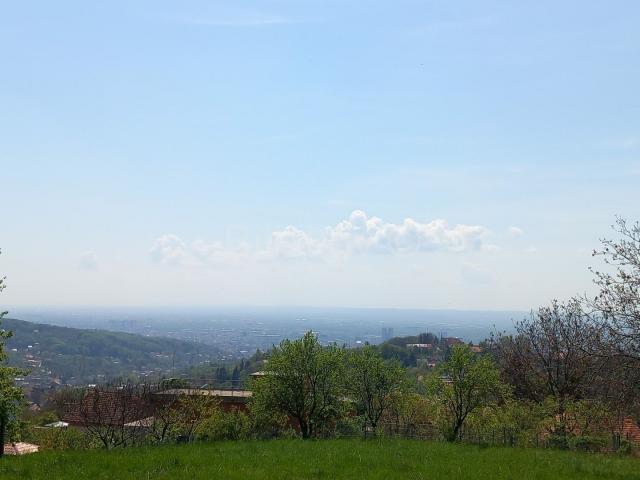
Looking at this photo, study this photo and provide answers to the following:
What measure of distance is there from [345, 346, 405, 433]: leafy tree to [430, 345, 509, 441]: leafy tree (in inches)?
98.0

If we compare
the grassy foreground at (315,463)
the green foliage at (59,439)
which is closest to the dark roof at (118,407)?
the green foliage at (59,439)

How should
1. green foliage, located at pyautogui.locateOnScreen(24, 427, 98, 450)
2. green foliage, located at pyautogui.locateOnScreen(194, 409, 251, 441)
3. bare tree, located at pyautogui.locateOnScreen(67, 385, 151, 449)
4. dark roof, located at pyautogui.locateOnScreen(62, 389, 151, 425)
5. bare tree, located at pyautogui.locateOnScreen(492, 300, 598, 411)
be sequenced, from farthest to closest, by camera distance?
bare tree, located at pyautogui.locateOnScreen(492, 300, 598, 411), dark roof, located at pyautogui.locateOnScreen(62, 389, 151, 425), green foliage, located at pyautogui.locateOnScreen(24, 427, 98, 450), bare tree, located at pyautogui.locateOnScreen(67, 385, 151, 449), green foliage, located at pyautogui.locateOnScreen(194, 409, 251, 441)

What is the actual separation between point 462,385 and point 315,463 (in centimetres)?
1144

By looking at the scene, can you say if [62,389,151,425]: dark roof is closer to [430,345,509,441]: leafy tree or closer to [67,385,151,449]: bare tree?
[67,385,151,449]: bare tree

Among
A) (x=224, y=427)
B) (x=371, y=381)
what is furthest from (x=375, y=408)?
(x=224, y=427)

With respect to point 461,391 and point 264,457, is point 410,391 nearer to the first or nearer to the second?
point 461,391

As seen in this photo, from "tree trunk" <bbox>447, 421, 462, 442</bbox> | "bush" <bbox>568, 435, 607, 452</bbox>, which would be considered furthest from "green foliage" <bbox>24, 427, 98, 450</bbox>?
"bush" <bbox>568, 435, 607, 452</bbox>

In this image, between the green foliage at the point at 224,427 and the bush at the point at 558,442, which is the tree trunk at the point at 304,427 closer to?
the green foliage at the point at 224,427

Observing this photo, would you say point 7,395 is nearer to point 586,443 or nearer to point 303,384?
point 303,384

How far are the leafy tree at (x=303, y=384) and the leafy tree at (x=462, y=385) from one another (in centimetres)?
486

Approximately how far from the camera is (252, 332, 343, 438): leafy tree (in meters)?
23.8

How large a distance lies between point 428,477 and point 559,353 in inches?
909

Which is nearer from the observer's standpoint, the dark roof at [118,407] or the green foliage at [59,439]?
the green foliage at [59,439]

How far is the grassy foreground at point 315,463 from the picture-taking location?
37.9ft
